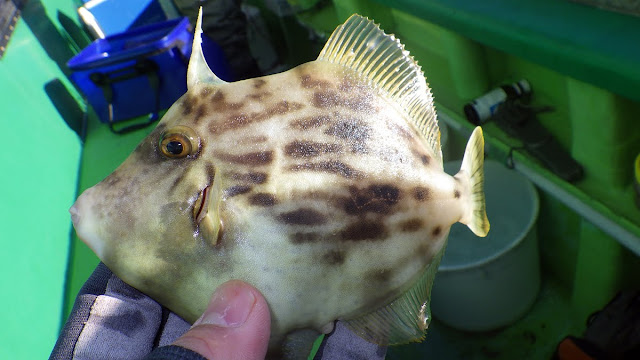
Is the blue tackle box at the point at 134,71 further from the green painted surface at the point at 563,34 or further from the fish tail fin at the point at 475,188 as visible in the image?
the fish tail fin at the point at 475,188

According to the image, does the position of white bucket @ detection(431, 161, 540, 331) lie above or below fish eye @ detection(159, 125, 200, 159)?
below

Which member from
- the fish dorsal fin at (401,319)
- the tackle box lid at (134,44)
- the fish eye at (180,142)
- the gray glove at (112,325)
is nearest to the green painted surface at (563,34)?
the fish dorsal fin at (401,319)

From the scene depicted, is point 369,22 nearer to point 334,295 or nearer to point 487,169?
point 334,295

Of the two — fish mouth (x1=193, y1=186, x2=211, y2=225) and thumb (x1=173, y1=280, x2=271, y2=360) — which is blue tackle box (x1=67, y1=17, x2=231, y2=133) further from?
thumb (x1=173, y1=280, x2=271, y2=360)

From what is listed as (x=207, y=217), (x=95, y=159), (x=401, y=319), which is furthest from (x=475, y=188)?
(x=95, y=159)

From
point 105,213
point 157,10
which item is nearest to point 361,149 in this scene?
point 105,213

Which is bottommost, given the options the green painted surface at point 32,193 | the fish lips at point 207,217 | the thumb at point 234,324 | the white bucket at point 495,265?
the white bucket at point 495,265

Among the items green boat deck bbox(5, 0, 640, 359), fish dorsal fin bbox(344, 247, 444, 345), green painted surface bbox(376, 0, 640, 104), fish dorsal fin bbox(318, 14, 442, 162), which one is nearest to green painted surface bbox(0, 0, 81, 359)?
green boat deck bbox(5, 0, 640, 359)
